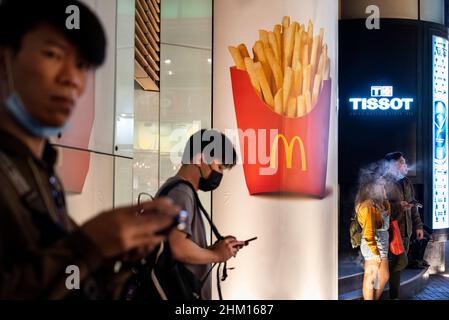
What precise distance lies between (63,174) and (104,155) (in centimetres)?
40

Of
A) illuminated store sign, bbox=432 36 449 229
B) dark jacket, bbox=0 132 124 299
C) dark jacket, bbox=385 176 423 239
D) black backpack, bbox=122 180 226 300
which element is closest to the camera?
dark jacket, bbox=0 132 124 299

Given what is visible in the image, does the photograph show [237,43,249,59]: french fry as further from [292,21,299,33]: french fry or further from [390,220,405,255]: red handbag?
[390,220,405,255]: red handbag

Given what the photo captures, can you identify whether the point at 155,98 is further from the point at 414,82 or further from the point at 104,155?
the point at 414,82

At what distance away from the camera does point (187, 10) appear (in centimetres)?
312

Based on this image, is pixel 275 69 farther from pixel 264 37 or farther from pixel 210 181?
pixel 210 181

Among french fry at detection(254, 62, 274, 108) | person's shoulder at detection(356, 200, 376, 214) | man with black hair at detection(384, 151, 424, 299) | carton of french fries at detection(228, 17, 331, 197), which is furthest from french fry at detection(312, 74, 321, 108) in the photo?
man with black hair at detection(384, 151, 424, 299)

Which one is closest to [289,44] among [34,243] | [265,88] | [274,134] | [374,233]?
[265,88]

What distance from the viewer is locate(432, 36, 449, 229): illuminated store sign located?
19.1 ft

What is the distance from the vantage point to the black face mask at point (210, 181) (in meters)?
2.58

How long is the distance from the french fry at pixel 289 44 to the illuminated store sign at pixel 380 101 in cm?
317

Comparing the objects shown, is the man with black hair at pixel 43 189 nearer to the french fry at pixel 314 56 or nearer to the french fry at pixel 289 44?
the french fry at pixel 289 44

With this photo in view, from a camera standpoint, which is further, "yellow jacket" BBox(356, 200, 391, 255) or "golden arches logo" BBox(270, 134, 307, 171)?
"yellow jacket" BBox(356, 200, 391, 255)

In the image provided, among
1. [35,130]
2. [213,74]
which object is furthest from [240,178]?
[35,130]
